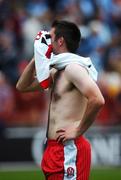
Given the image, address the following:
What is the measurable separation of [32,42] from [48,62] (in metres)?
8.17

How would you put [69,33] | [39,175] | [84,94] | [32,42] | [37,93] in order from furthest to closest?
[32,42] < [37,93] < [39,175] < [69,33] < [84,94]

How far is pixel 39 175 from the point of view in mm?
11820

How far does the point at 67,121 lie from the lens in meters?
6.30

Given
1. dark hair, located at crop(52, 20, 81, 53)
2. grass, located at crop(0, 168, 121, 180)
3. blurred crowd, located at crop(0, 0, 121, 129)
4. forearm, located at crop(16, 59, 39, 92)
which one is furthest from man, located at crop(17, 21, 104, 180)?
blurred crowd, located at crop(0, 0, 121, 129)

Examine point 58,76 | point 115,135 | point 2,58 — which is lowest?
point 115,135

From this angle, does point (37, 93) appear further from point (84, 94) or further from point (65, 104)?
point (84, 94)

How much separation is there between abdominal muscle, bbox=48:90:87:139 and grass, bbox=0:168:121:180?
5.13 metres

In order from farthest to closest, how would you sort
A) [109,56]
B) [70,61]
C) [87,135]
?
1. [109,56]
2. [87,135]
3. [70,61]

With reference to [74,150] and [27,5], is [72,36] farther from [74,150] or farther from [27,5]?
[27,5]

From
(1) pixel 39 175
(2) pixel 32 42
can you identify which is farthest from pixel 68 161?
(2) pixel 32 42

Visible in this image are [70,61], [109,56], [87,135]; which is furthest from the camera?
[109,56]

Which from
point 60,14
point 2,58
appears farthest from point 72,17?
point 2,58

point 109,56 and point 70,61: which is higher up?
point 70,61

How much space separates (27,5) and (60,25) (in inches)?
362
